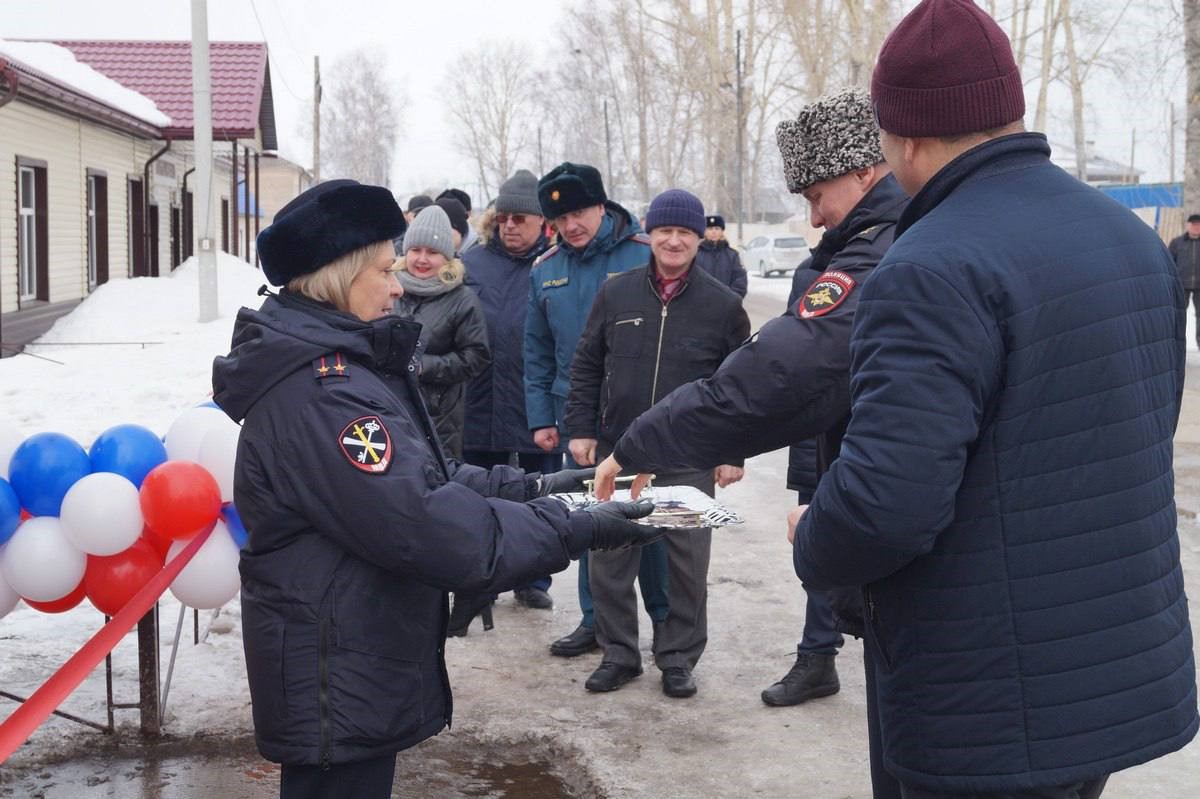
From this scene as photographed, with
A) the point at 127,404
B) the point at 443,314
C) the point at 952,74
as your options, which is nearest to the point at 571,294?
the point at 443,314

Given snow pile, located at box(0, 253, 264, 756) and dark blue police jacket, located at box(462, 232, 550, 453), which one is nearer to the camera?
snow pile, located at box(0, 253, 264, 756)

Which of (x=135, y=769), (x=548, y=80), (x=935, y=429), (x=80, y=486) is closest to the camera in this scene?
(x=935, y=429)

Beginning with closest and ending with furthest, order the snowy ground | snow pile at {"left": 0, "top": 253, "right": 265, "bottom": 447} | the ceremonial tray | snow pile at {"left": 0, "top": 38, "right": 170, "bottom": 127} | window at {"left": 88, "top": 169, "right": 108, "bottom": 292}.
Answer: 1. the ceremonial tray
2. the snowy ground
3. snow pile at {"left": 0, "top": 253, "right": 265, "bottom": 447}
4. snow pile at {"left": 0, "top": 38, "right": 170, "bottom": 127}
5. window at {"left": 88, "top": 169, "right": 108, "bottom": 292}

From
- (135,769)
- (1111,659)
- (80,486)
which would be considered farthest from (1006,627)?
(135,769)

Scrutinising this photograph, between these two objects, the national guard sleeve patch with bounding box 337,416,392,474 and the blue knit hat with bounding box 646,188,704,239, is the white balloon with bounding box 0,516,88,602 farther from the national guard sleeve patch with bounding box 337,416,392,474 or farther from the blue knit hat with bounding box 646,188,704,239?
the blue knit hat with bounding box 646,188,704,239

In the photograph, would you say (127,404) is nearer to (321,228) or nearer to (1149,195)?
(321,228)

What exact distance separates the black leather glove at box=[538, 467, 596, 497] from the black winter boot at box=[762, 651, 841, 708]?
1748mm

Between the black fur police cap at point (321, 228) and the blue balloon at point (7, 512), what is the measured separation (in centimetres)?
144

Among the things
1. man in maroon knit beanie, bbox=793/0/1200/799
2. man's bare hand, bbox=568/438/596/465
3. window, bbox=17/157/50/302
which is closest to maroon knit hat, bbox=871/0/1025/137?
man in maroon knit beanie, bbox=793/0/1200/799

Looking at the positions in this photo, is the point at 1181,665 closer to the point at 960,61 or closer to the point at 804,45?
the point at 960,61

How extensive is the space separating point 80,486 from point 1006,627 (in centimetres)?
255

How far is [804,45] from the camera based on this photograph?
41438mm

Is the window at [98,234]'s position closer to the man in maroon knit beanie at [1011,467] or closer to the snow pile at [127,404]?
the snow pile at [127,404]

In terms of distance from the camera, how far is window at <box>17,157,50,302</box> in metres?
17.2
